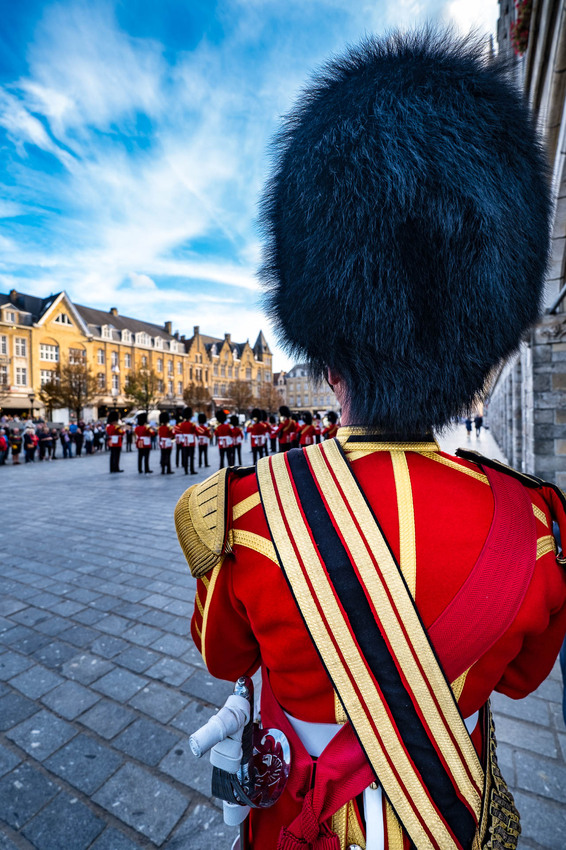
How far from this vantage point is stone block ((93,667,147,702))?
2939 millimetres

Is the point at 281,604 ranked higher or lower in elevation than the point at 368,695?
higher

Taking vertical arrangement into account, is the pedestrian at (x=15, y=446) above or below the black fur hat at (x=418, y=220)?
below

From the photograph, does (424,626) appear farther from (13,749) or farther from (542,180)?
(13,749)

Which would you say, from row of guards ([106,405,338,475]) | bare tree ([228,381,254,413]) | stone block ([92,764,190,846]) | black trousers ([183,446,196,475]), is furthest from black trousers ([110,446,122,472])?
bare tree ([228,381,254,413])

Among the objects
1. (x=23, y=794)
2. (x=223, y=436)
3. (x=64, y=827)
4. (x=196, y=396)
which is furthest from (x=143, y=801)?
(x=196, y=396)

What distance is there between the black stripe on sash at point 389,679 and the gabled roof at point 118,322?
55197 millimetres

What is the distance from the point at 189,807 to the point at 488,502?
2.27 meters

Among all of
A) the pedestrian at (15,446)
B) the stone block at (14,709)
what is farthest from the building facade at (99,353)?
the stone block at (14,709)

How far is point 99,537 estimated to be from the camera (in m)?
6.65

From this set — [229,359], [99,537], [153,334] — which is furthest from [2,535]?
[229,359]

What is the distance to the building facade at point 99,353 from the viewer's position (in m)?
40.3

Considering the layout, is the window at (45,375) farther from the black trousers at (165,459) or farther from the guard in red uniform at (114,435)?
the black trousers at (165,459)

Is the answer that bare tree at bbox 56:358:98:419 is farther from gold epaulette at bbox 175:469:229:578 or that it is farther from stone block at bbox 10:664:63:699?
gold epaulette at bbox 175:469:229:578

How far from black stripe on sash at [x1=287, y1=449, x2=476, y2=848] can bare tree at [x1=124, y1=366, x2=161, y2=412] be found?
4353cm
